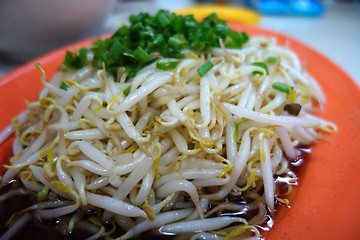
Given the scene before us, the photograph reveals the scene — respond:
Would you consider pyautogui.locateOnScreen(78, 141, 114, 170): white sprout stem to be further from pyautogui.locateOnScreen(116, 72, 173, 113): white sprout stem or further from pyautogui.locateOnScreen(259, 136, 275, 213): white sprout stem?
pyautogui.locateOnScreen(259, 136, 275, 213): white sprout stem

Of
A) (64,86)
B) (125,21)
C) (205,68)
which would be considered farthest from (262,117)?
(125,21)

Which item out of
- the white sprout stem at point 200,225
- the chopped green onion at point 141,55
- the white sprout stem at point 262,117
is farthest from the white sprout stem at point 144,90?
the white sprout stem at point 200,225

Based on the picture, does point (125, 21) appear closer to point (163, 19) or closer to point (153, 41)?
point (163, 19)

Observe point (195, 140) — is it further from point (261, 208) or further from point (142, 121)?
point (261, 208)

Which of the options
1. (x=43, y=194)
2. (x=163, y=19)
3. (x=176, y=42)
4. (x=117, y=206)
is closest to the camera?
(x=117, y=206)

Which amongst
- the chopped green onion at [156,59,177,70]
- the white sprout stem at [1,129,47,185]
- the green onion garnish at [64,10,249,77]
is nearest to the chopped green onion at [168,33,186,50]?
the green onion garnish at [64,10,249,77]
